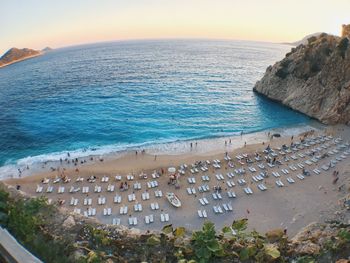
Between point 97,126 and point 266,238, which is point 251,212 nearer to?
point 266,238

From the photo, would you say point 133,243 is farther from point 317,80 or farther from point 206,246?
point 317,80

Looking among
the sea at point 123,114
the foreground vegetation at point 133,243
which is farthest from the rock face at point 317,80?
the foreground vegetation at point 133,243

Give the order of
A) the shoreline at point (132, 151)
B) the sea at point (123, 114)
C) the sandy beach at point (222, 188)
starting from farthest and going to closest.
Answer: the sea at point (123, 114), the shoreline at point (132, 151), the sandy beach at point (222, 188)

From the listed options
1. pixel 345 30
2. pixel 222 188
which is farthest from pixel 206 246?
pixel 345 30

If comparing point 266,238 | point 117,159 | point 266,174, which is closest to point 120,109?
point 117,159

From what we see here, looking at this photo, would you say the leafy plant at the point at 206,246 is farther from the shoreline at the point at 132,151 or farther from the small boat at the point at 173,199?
the shoreline at the point at 132,151

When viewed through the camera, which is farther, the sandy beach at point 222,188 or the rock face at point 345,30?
the rock face at point 345,30

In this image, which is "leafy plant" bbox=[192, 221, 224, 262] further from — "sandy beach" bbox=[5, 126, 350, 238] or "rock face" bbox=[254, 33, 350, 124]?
"rock face" bbox=[254, 33, 350, 124]
